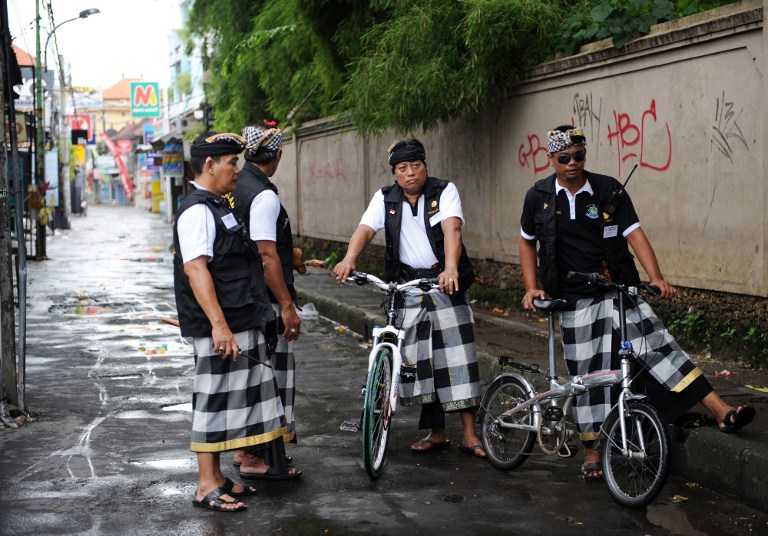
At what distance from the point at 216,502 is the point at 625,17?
6784mm

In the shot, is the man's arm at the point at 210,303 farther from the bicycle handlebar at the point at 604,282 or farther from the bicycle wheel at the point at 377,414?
the bicycle handlebar at the point at 604,282

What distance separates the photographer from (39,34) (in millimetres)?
37312

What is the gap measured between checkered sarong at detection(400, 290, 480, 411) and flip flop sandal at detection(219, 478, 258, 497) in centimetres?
123

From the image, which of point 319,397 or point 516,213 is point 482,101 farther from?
point 319,397

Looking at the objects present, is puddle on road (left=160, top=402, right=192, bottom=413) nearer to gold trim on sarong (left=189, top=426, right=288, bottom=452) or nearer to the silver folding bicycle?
gold trim on sarong (left=189, top=426, right=288, bottom=452)

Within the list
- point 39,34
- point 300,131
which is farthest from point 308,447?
point 39,34

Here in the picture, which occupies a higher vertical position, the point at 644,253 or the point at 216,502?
the point at 644,253

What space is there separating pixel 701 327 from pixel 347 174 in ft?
37.3

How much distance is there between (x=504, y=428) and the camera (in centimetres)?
623

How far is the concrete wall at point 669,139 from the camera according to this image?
845 centimetres

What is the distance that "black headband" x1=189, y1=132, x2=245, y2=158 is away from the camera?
5.46 metres

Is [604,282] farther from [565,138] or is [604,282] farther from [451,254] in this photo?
[451,254]

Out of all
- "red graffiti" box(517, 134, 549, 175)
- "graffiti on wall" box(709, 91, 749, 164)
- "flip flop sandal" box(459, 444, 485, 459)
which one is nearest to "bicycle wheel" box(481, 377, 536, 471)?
"flip flop sandal" box(459, 444, 485, 459)

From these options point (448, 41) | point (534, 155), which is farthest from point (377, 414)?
point (448, 41)
